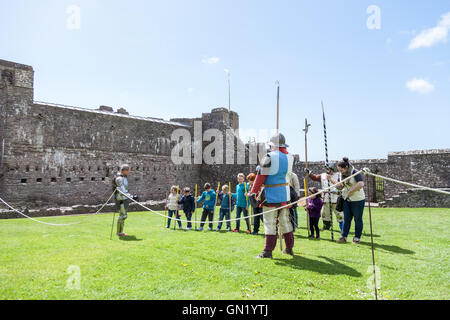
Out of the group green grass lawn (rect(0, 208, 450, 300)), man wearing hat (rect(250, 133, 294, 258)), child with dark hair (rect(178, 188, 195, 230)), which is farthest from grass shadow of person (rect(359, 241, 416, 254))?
child with dark hair (rect(178, 188, 195, 230))

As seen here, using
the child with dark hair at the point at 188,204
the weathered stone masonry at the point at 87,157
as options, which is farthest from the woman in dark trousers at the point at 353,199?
the weathered stone masonry at the point at 87,157

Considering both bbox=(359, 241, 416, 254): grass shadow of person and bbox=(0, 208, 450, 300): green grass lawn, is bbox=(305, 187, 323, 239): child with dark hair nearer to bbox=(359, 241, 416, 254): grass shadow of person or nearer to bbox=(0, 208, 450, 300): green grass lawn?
bbox=(0, 208, 450, 300): green grass lawn

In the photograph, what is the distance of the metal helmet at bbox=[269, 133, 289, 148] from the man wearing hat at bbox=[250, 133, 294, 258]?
0.21m

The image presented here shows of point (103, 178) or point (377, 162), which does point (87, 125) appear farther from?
point (377, 162)

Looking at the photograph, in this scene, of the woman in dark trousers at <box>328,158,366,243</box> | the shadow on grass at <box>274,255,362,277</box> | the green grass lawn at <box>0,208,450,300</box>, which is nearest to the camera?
the green grass lawn at <box>0,208,450,300</box>

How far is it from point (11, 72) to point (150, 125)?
9.33m

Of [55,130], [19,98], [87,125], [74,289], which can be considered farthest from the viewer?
[87,125]

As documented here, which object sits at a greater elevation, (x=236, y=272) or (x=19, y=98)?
(x=19, y=98)

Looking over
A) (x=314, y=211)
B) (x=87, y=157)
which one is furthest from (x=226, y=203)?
(x=87, y=157)

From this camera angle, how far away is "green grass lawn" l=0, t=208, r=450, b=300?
3525 millimetres

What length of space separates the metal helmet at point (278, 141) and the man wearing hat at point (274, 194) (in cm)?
21

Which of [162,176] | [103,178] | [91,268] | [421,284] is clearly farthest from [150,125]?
[421,284]

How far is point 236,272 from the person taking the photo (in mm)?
4297
